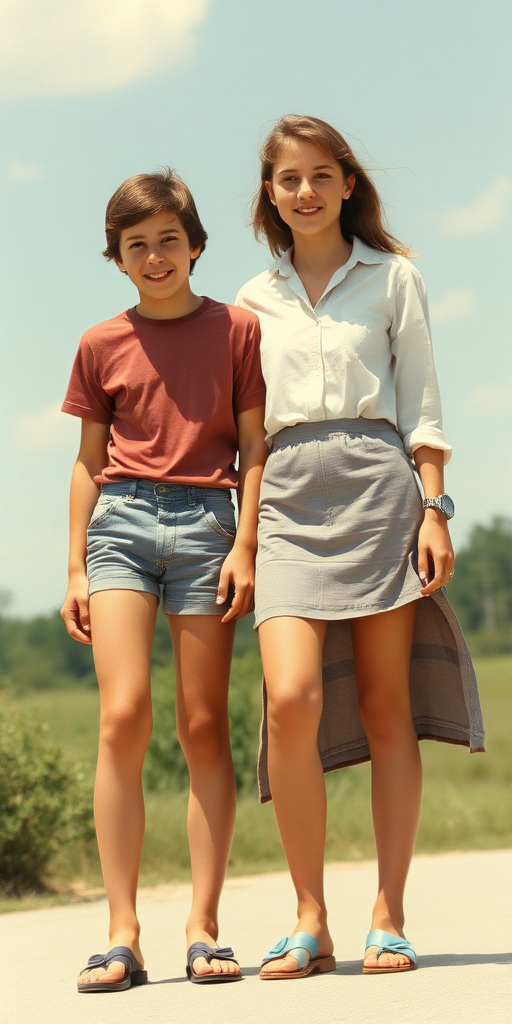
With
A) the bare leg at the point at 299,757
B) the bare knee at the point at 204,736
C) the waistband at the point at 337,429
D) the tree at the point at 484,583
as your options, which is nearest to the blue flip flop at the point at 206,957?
the bare leg at the point at 299,757

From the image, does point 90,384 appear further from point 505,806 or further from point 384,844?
point 505,806

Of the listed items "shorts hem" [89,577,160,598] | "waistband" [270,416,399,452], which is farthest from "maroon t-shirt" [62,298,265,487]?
"shorts hem" [89,577,160,598]

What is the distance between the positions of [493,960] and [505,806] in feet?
23.9

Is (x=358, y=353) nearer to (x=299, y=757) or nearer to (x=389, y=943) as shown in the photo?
(x=299, y=757)

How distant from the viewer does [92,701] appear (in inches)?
587

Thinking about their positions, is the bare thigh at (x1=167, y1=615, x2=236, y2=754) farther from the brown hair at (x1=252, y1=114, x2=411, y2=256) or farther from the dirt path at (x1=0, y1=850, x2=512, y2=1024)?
the brown hair at (x1=252, y1=114, x2=411, y2=256)

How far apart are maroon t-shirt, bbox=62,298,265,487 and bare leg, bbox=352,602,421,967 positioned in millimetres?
580

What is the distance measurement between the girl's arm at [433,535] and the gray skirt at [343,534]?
0.03 meters

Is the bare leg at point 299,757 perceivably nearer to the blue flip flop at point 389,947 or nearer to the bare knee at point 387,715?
the blue flip flop at point 389,947

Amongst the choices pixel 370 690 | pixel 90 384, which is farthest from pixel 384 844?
pixel 90 384

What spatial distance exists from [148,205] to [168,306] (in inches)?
11.2

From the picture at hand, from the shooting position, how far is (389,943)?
3.04m

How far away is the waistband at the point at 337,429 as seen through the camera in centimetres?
321

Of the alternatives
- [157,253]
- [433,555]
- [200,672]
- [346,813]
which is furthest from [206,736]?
[346,813]
